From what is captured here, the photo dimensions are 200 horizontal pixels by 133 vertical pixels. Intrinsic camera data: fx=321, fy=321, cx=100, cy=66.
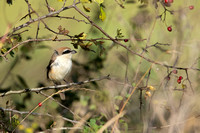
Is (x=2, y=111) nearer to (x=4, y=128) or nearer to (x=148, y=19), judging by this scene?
(x=4, y=128)

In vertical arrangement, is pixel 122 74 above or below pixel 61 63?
below

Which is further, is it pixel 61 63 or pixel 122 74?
pixel 122 74

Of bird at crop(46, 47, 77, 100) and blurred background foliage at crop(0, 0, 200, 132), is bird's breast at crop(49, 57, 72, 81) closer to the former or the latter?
bird at crop(46, 47, 77, 100)

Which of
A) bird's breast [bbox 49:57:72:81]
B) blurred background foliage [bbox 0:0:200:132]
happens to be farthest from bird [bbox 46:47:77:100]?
blurred background foliage [bbox 0:0:200:132]

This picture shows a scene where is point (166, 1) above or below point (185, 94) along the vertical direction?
above

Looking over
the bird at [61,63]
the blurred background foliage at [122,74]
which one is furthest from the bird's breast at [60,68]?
the blurred background foliage at [122,74]

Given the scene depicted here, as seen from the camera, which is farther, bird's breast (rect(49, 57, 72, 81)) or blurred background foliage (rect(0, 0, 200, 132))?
bird's breast (rect(49, 57, 72, 81))

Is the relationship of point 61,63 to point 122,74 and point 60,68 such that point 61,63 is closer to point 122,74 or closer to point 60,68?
point 60,68

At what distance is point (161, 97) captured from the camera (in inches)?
127

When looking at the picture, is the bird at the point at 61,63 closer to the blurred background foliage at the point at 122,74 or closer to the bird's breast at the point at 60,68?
the bird's breast at the point at 60,68

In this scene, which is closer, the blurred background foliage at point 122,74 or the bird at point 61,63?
the blurred background foliage at point 122,74

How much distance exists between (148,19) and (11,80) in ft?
7.06

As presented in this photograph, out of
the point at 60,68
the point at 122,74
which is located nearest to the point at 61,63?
the point at 60,68

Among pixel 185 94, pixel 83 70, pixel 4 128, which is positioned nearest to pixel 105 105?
pixel 185 94
